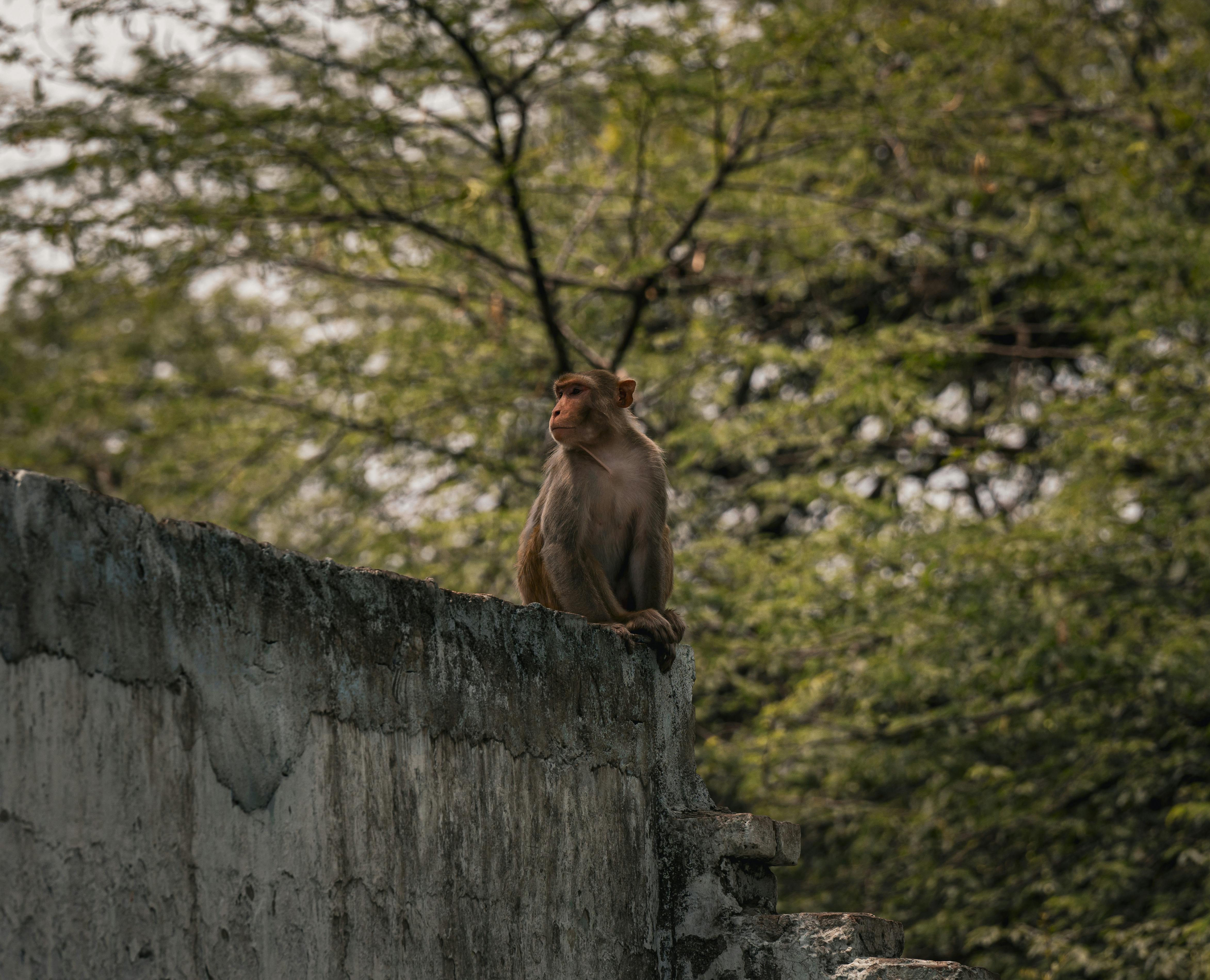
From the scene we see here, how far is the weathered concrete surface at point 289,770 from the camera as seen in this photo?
6.89ft

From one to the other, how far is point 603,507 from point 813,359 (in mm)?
4592

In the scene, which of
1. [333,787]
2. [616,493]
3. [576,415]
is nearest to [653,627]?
[616,493]

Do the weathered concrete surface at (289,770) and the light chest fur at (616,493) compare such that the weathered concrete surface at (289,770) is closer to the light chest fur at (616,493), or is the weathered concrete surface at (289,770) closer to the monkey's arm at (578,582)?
the monkey's arm at (578,582)

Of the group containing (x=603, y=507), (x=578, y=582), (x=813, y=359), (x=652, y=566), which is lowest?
(x=578, y=582)

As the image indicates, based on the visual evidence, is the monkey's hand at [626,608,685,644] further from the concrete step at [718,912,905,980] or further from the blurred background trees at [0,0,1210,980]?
the blurred background trees at [0,0,1210,980]

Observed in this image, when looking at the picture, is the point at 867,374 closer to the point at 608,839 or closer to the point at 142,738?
the point at 608,839

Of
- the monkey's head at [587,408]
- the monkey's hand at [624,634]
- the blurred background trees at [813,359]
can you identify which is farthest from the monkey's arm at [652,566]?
the blurred background trees at [813,359]

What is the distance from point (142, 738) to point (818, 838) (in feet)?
25.4

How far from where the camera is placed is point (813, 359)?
28.3 feet

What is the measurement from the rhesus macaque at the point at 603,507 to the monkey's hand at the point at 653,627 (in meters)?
0.27

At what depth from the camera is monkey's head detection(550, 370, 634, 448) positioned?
426 centimetres

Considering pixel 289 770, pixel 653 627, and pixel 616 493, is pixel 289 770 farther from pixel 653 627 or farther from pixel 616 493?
pixel 616 493

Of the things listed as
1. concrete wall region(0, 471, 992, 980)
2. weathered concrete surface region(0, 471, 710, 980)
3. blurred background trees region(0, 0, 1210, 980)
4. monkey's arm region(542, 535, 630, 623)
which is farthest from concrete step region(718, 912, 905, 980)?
blurred background trees region(0, 0, 1210, 980)

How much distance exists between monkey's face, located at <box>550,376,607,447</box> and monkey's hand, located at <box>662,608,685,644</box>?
0.66m
